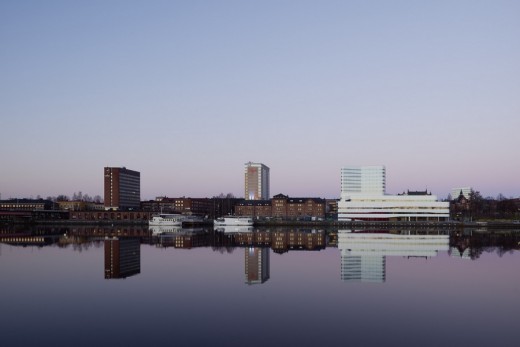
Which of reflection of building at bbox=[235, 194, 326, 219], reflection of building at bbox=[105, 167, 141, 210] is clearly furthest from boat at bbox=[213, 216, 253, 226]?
reflection of building at bbox=[105, 167, 141, 210]

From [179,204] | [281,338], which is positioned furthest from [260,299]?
[179,204]

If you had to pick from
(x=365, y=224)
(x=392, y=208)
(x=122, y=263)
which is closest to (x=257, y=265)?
(x=122, y=263)

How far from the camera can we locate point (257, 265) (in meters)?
34.9

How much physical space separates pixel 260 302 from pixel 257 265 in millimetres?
13981

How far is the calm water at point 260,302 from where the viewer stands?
51.3ft

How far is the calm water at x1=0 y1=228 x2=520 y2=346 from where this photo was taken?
51.3ft

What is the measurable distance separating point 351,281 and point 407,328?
1048cm

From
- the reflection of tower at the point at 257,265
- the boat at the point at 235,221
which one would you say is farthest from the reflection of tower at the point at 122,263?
the boat at the point at 235,221

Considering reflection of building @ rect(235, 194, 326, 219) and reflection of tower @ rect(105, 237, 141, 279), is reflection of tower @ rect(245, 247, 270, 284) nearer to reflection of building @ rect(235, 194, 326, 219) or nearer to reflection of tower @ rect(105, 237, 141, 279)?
reflection of tower @ rect(105, 237, 141, 279)

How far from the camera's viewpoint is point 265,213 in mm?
153125

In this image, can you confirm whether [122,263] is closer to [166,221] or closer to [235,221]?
[235,221]

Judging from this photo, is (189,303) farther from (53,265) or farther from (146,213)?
(146,213)

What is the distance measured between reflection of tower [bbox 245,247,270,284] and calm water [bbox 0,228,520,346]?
137 millimetres

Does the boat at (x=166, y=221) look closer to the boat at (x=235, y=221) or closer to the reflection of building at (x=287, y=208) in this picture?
the boat at (x=235, y=221)
